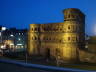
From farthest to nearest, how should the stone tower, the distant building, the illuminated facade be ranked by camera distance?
1. the distant building
2. the illuminated facade
3. the stone tower

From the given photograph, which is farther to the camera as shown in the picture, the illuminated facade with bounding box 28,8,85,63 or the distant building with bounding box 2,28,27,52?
the distant building with bounding box 2,28,27,52

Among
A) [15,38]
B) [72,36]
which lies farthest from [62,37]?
[15,38]

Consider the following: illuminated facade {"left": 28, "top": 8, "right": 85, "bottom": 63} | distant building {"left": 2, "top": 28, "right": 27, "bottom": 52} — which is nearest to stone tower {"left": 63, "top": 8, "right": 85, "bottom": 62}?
illuminated facade {"left": 28, "top": 8, "right": 85, "bottom": 63}

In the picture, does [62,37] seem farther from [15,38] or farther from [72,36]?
[15,38]

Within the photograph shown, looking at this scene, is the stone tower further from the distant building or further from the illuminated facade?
the distant building

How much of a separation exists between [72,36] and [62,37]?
14.4ft

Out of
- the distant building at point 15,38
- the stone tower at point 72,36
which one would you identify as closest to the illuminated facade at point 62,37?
the stone tower at point 72,36

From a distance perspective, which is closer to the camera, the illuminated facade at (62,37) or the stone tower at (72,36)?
the stone tower at (72,36)

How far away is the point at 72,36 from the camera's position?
5628 centimetres

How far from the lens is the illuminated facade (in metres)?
56.0

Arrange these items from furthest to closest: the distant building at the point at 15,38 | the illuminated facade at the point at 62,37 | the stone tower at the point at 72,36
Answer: the distant building at the point at 15,38 → the illuminated facade at the point at 62,37 → the stone tower at the point at 72,36

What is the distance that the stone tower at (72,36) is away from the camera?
55688mm

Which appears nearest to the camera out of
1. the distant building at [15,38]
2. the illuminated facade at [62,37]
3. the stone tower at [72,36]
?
the stone tower at [72,36]

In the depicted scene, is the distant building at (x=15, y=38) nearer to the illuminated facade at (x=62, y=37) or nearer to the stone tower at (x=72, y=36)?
the illuminated facade at (x=62, y=37)
